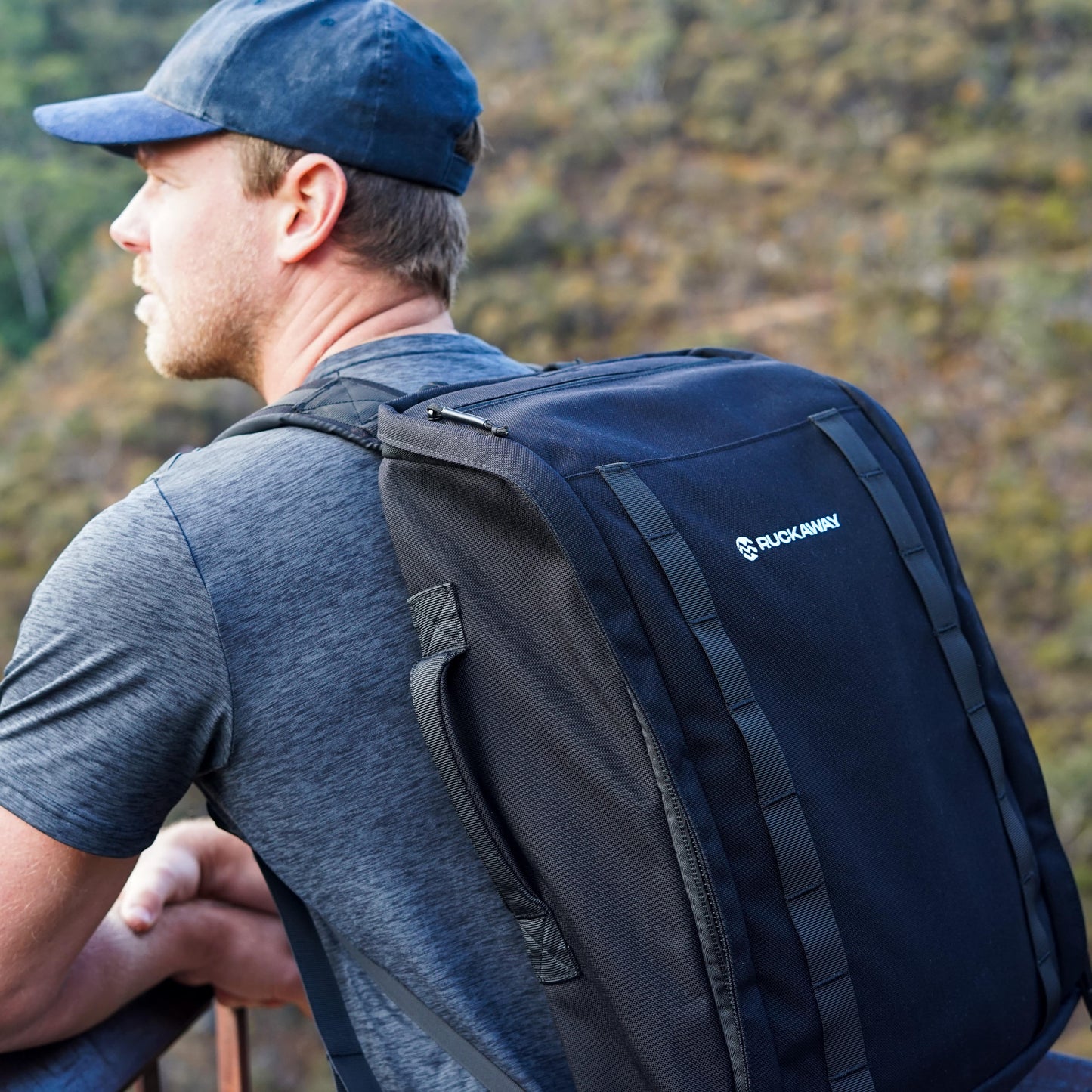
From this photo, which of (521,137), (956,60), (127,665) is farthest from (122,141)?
(521,137)

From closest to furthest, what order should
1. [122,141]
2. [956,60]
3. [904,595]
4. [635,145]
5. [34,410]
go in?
[904,595]
[122,141]
[956,60]
[34,410]
[635,145]

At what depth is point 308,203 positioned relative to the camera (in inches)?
48.6

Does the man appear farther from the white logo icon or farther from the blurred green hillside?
the blurred green hillside

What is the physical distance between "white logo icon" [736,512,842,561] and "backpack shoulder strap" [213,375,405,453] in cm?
33

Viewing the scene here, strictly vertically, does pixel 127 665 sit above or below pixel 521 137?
below

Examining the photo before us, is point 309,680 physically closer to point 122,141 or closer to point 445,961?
point 445,961

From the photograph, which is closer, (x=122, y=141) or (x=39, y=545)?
(x=122, y=141)

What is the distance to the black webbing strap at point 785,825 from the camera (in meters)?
0.89

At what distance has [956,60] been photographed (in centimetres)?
1494

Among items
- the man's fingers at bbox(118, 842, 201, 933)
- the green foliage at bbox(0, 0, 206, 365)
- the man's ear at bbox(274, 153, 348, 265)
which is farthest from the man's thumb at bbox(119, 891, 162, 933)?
the green foliage at bbox(0, 0, 206, 365)

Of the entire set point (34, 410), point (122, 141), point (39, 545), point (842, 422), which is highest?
point (122, 141)

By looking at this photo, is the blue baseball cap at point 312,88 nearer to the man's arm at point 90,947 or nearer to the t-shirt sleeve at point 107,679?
the t-shirt sleeve at point 107,679

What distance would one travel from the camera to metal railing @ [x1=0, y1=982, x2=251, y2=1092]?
1.08 metres

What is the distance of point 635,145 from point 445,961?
17.4 metres
